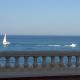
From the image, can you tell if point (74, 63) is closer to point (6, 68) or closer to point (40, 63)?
point (40, 63)

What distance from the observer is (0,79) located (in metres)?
2.16

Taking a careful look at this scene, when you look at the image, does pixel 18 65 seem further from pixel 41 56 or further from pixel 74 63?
pixel 74 63

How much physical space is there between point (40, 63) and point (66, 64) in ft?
1.13

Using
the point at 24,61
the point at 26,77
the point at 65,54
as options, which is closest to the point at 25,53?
the point at 24,61

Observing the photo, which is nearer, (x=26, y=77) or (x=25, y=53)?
(x=26, y=77)

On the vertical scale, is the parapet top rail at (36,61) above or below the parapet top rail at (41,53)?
below

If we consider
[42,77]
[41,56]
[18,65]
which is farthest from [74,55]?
[42,77]

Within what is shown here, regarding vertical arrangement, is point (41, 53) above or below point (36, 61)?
above

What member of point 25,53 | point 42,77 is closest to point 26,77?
point 42,77

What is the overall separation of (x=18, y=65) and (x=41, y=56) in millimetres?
321

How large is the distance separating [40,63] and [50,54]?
0.20 metres

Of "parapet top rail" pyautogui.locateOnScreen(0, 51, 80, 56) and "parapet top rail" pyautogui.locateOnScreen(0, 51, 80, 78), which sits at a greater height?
"parapet top rail" pyautogui.locateOnScreen(0, 51, 80, 56)

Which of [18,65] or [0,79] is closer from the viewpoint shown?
[0,79]

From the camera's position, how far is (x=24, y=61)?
3.93 metres
